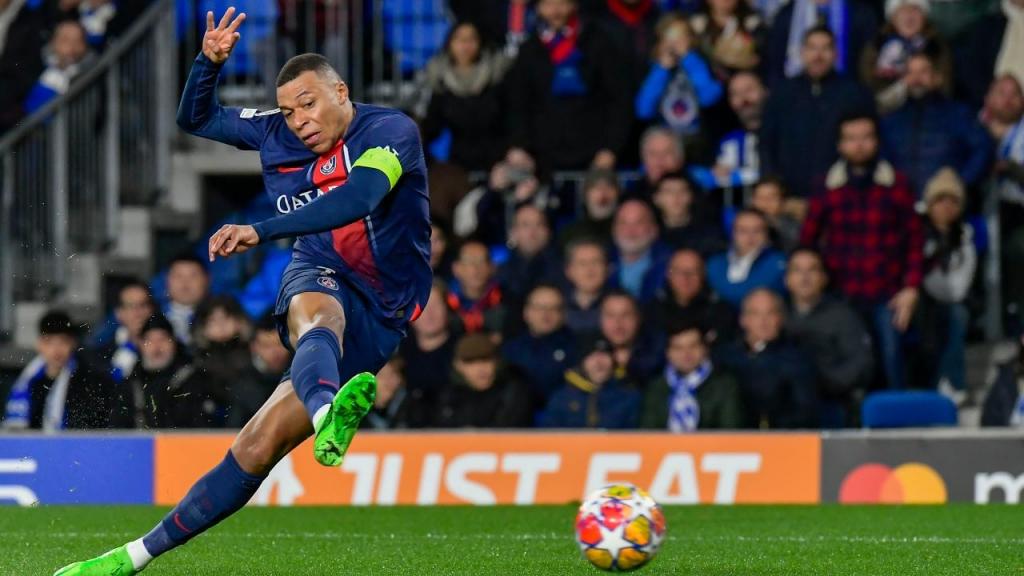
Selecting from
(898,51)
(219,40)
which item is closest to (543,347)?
(898,51)

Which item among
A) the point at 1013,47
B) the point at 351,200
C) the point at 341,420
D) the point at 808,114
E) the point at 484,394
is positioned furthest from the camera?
the point at 1013,47

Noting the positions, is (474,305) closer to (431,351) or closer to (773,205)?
(431,351)

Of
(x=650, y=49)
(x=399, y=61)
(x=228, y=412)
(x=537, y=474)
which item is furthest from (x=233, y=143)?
(x=399, y=61)

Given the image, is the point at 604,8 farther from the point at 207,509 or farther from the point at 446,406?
the point at 207,509

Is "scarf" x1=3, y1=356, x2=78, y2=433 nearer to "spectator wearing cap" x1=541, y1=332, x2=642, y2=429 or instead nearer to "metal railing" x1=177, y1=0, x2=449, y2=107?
"spectator wearing cap" x1=541, y1=332, x2=642, y2=429

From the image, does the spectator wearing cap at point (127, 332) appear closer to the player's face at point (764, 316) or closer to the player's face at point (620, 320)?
the player's face at point (620, 320)

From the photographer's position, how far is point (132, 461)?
1069cm

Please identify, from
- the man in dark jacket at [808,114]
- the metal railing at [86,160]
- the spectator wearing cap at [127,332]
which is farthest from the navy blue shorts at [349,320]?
the metal railing at [86,160]

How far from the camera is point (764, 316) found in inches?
438

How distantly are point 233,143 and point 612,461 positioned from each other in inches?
162

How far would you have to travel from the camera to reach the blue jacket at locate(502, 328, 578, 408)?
11.5 metres

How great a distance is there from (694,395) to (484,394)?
4.27 feet

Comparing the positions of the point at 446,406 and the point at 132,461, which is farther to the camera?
the point at 446,406

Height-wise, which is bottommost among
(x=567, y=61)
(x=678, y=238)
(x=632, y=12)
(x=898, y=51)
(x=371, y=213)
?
(x=678, y=238)
